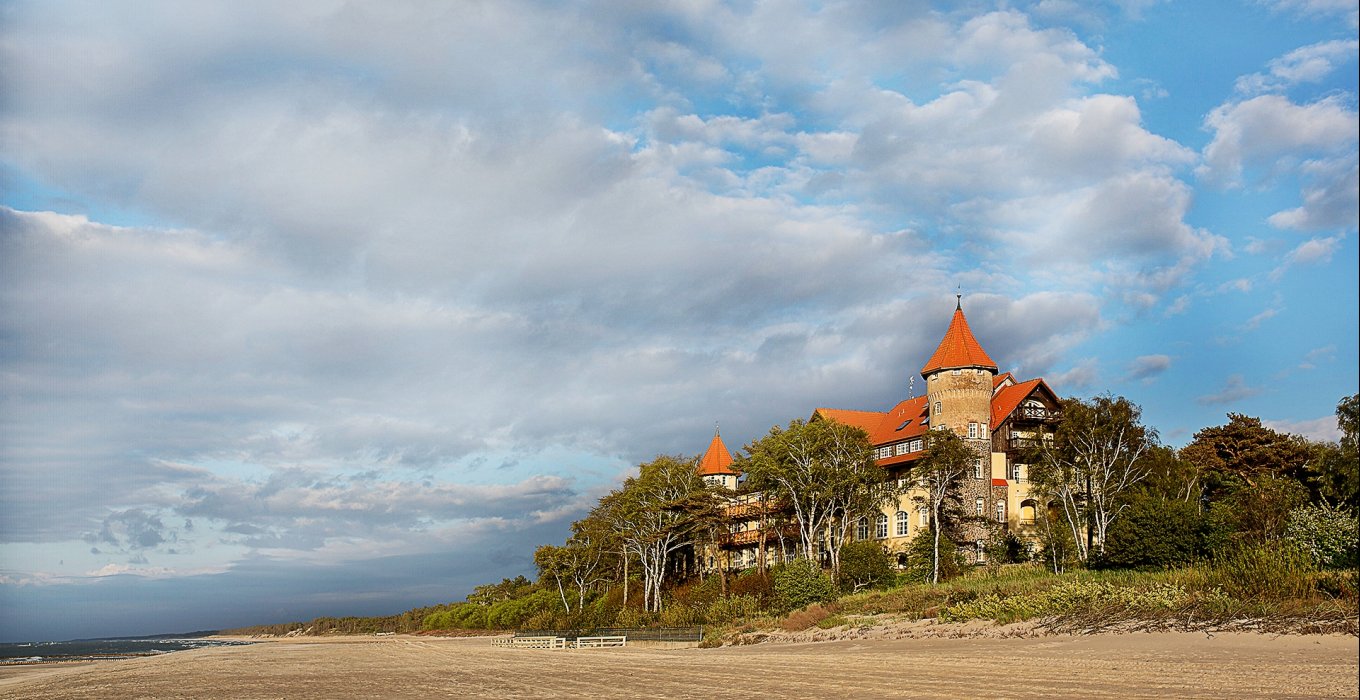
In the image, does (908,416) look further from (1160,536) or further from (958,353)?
(1160,536)

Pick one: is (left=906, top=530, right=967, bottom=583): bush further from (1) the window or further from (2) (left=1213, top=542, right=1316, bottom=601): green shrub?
(2) (left=1213, top=542, right=1316, bottom=601): green shrub

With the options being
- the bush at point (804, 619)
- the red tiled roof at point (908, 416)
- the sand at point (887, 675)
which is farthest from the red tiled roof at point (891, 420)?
the sand at point (887, 675)

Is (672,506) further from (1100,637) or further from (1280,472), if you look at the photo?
(1100,637)

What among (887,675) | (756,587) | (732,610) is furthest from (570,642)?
(887,675)

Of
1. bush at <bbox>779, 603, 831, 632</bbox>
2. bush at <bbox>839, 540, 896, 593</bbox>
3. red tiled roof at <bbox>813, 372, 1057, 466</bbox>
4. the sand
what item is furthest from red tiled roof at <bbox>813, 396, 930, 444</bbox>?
the sand

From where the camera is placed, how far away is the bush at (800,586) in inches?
1831

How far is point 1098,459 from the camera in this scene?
166ft

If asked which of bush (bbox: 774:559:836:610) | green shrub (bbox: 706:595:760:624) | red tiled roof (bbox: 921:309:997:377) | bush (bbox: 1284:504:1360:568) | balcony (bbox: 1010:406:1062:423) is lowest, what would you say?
green shrub (bbox: 706:595:760:624)

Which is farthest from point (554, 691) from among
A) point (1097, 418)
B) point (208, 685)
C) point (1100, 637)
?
point (1097, 418)

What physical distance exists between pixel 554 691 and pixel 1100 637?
45.1 feet

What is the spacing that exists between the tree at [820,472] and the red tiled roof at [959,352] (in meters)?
8.53

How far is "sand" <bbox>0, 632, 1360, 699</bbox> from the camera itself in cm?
1582

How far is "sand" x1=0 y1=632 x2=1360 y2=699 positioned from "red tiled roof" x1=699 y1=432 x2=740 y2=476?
51140 millimetres

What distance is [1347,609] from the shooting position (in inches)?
779
